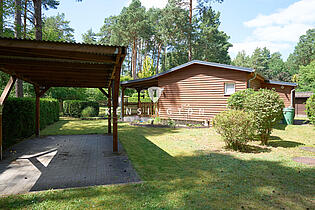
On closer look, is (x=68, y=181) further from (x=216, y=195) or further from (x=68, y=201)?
(x=216, y=195)

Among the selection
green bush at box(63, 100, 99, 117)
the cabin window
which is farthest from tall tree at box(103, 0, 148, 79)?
the cabin window

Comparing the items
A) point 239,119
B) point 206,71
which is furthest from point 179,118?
point 239,119

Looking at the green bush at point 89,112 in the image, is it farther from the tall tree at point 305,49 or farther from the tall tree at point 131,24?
the tall tree at point 305,49

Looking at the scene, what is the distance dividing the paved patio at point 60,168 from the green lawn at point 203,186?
34cm

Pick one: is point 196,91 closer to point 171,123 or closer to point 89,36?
point 171,123

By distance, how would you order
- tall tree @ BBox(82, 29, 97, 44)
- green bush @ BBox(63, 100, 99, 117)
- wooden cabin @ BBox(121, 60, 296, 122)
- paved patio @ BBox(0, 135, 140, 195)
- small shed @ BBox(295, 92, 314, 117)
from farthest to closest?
tall tree @ BBox(82, 29, 97, 44) → small shed @ BBox(295, 92, 314, 117) → green bush @ BBox(63, 100, 99, 117) → wooden cabin @ BBox(121, 60, 296, 122) → paved patio @ BBox(0, 135, 140, 195)

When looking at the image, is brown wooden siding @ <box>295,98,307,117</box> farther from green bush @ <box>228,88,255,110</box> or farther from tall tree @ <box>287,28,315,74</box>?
tall tree @ <box>287,28,315,74</box>

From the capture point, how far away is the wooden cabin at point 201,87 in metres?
11.7

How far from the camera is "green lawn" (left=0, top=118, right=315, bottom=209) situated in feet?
9.76

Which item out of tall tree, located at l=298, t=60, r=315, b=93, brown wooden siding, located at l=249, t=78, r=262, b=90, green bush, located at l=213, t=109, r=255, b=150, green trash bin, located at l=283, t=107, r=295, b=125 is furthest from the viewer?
tall tree, located at l=298, t=60, r=315, b=93

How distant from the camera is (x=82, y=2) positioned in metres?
13.1

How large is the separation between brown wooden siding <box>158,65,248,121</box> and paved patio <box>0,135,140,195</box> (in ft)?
25.2

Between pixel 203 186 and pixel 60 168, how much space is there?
11.1 ft

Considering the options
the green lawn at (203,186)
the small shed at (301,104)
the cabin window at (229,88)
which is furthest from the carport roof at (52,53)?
the small shed at (301,104)
